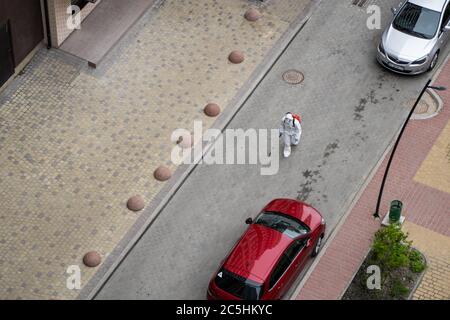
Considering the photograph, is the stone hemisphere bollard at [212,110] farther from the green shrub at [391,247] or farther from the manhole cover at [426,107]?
the green shrub at [391,247]

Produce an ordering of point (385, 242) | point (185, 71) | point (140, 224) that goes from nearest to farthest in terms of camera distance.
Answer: point (385, 242) < point (140, 224) < point (185, 71)

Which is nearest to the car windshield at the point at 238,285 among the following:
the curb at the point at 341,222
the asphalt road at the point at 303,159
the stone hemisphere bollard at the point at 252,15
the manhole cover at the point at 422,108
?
the asphalt road at the point at 303,159

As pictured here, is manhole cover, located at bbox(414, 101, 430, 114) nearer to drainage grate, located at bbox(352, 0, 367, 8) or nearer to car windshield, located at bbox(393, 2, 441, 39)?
car windshield, located at bbox(393, 2, 441, 39)

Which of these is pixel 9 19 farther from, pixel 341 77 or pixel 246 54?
pixel 341 77

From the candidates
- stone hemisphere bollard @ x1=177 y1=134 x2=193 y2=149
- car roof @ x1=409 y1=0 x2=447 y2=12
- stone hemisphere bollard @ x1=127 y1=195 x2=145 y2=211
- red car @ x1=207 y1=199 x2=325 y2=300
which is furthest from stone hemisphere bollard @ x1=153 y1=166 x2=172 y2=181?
car roof @ x1=409 y1=0 x2=447 y2=12

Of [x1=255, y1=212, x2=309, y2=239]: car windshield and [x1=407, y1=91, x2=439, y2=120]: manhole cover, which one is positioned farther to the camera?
[x1=407, y1=91, x2=439, y2=120]: manhole cover

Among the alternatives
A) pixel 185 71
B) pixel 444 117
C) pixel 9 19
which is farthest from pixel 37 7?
pixel 444 117
